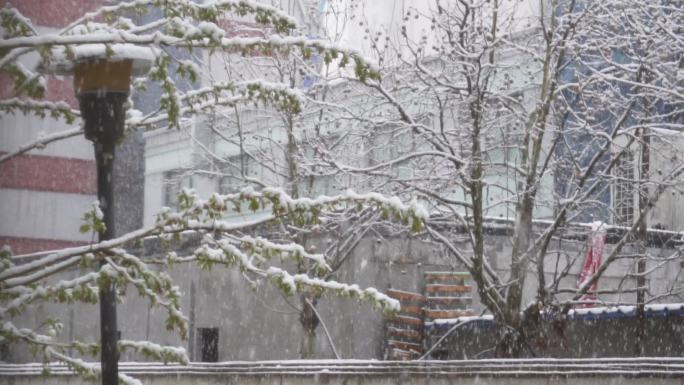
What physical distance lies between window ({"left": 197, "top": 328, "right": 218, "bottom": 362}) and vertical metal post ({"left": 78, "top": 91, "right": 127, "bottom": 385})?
61.8 feet

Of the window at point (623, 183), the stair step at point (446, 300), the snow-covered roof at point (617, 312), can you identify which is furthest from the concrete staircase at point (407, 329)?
the window at point (623, 183)

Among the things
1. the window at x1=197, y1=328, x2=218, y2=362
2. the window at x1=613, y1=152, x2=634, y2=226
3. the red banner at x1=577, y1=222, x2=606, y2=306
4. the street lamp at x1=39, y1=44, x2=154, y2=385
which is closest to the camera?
the street lamp at x1=39, y1=44, x2=154, y2=385

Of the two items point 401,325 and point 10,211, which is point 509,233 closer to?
point 401,325

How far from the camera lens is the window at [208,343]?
1053 inches

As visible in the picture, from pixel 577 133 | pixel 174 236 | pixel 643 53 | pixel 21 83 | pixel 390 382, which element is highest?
pixel 643 53

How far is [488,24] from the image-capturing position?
19.5m

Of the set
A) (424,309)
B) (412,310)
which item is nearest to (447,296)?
(424,309)

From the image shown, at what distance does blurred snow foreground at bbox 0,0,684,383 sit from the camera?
270 inches

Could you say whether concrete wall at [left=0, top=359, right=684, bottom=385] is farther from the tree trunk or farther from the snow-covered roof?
the snow-covered roof

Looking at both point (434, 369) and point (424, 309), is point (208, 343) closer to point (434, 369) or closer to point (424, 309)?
point (424, 309)

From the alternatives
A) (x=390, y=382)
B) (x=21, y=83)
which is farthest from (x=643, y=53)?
(x=21, y=83)

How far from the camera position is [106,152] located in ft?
25.9

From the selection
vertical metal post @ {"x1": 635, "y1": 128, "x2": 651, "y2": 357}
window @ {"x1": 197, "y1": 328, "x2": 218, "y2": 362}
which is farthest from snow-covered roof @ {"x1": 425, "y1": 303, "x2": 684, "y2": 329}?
window @ {"x1": 197, "y1": 328, "x2": 218, "y2": 362}

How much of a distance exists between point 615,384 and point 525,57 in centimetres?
1329
